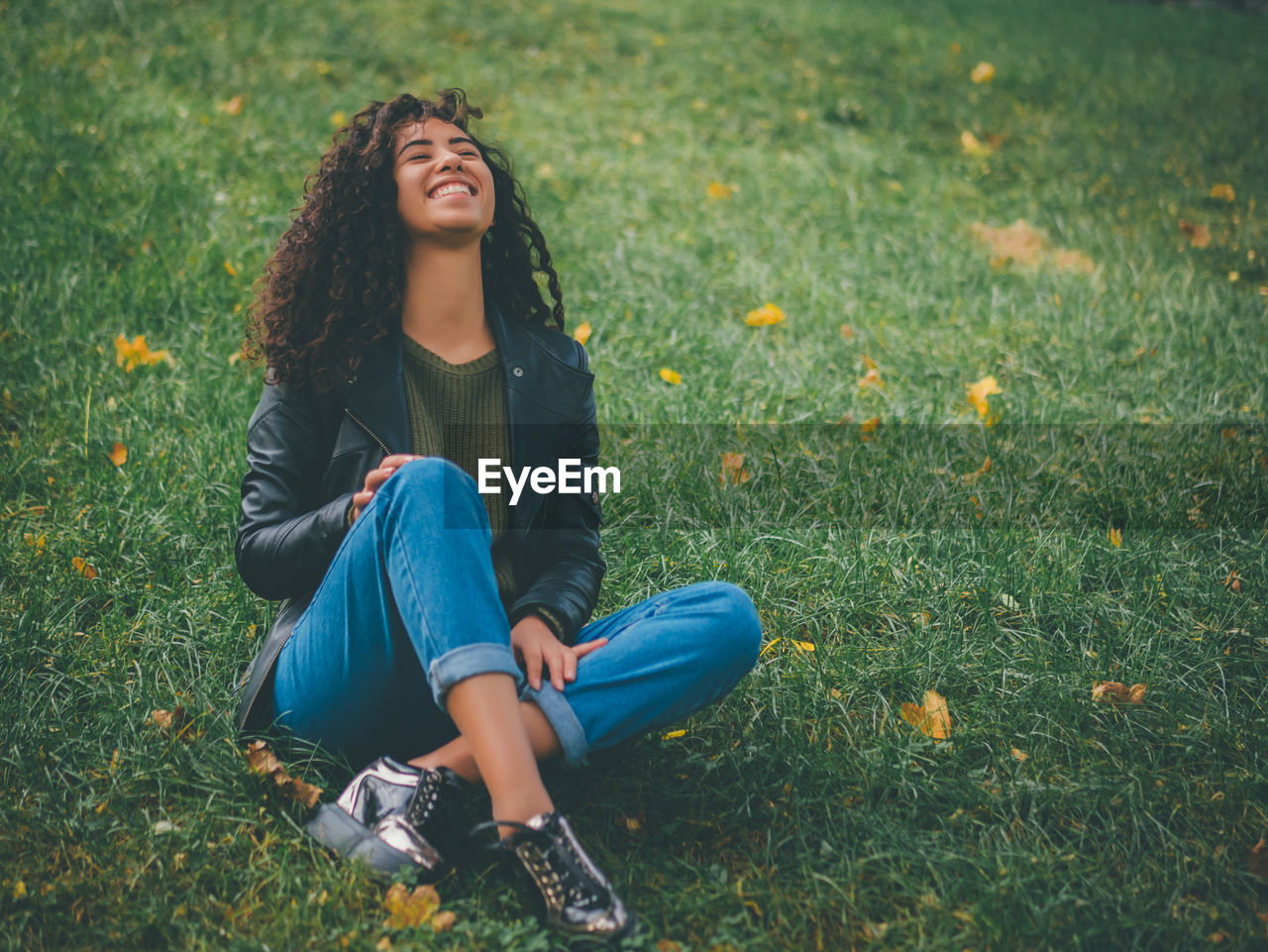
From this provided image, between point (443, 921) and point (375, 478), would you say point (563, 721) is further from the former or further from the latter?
point (375, 478)

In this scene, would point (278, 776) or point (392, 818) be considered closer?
point (392, 818)

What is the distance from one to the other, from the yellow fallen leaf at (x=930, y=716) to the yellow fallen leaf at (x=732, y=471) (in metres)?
0.92

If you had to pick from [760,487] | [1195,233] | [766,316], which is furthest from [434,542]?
[1195,233]

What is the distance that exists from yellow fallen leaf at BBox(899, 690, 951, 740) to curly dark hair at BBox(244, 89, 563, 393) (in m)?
1.20

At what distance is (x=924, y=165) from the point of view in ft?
18.3

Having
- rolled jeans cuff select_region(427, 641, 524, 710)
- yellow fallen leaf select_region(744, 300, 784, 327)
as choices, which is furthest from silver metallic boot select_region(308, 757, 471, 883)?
yellow fallen leaf select_region(744, 300, 784, 327)

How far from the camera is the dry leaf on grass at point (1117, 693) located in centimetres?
228

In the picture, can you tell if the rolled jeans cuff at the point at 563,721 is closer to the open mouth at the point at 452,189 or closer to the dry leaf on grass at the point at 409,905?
the dry leaf on grass at the point at 409,905

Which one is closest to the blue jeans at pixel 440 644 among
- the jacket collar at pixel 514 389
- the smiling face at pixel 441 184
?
the jacket collar at pixel 514 389

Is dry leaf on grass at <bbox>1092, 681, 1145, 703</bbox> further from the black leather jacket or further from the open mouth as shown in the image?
the open mouth

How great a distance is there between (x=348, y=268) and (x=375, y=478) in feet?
1.71

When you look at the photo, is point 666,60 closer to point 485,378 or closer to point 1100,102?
point 1100,102

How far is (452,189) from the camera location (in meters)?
1.99

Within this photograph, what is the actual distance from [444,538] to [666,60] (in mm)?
5761
